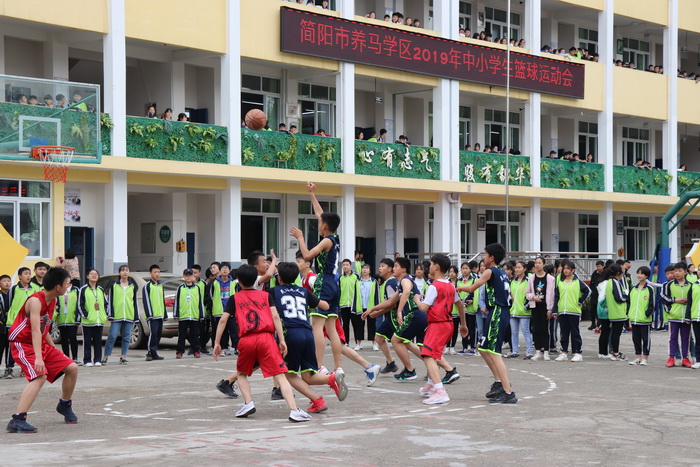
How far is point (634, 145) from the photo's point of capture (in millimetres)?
44812

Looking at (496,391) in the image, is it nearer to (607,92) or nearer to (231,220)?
(231,220)

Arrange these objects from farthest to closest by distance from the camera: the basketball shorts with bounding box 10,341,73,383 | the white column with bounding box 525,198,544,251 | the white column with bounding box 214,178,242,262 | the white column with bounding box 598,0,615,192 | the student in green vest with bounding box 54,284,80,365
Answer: the white column with bounding box 598,0,615,192 < the white column with bounding box 525,198,544,251 < the white column with bounding box 214,178,242,262 < the student in green vest with bounding box 54,284,80,365 < the basketball shorts with bounding box 10,341,73,383

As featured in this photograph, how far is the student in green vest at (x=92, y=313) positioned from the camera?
58.5ft

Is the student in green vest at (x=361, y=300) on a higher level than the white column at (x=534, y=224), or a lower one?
lower

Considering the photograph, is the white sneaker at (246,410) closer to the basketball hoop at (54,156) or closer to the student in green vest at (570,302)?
the student in green vest at (570,302)

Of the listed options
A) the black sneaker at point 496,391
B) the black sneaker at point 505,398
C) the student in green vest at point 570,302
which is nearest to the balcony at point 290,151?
the student in green vest at point 570,302

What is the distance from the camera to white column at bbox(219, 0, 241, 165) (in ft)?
92.2

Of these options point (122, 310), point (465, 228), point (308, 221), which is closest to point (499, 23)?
point (465, 228)

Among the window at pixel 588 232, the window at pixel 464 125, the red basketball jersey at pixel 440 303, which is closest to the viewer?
the red basketball jersey at pixel 440 303

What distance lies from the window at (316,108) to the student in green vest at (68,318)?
16.1 meters

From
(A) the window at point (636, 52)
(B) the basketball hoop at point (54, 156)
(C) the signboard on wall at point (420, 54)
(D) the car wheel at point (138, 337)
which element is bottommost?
(D) the car wheel at point (138, 337)

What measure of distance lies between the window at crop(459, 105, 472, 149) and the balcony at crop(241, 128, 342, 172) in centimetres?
818

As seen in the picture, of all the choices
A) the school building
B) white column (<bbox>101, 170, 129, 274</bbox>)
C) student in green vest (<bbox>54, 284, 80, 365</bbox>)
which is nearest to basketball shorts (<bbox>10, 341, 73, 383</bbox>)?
student in green vest (<bbox>54, 284, 80, 365</bbox>)

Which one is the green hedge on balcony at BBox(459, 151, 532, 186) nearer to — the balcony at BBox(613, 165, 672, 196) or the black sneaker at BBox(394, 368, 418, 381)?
the balcony at BBox(613, 165, 672, 196)
